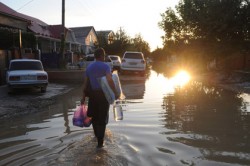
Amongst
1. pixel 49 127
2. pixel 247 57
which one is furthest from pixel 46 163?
pixel 247 57

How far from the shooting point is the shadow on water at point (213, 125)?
716cm

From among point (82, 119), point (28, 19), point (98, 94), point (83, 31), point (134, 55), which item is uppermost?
point (83, 31)

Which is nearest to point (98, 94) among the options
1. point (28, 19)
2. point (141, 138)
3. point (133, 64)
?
point (141, 138)

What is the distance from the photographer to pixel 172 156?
680 cm

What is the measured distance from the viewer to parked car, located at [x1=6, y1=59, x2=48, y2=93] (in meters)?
17.2

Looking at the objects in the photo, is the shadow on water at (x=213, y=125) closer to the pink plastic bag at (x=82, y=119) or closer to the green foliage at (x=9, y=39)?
the pink plastic bag at (x=82, y=119)

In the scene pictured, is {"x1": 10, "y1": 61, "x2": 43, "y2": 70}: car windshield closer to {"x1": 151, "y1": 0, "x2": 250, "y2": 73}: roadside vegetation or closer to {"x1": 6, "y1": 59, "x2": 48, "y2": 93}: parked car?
{"x1": 6, "y1": 59, "x2": 48, "y2": 93}: parked car

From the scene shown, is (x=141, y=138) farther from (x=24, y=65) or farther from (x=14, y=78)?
(x=24, y=65)

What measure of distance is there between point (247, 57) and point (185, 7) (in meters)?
7.28

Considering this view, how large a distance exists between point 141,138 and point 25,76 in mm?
10483

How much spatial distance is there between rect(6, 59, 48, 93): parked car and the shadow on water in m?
6.14

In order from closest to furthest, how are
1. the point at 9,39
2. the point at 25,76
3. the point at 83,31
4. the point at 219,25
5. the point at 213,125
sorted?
the point at 213,125 < the point at 25,76 < the point at 219,25 < the point at 9,39 < the point at 83,31

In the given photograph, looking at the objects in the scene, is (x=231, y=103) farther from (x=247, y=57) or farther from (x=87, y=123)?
(x=247, y=57)

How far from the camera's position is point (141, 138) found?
8.29m
